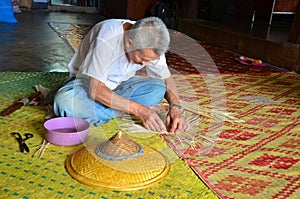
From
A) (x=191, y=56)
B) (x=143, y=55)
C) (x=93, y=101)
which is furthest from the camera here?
(x=191, y=56)

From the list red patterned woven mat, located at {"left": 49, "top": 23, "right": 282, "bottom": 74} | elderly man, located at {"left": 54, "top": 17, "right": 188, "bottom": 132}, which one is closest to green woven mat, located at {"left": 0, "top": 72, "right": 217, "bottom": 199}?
elderly man, located at {"left": 54, "top": 17, "right": 188, "bottom": 132}

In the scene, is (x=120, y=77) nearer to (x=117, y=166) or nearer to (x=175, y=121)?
(x=175, y=121)

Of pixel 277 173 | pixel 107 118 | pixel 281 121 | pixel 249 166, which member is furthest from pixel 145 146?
pixel 281 121

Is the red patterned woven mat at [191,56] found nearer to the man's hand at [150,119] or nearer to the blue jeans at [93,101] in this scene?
the blue jeans at [93,101]

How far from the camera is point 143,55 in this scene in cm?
146

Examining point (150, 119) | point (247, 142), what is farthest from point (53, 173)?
point (247, 142)

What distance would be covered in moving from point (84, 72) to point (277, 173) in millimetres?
988

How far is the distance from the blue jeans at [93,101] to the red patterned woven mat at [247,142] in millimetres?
312

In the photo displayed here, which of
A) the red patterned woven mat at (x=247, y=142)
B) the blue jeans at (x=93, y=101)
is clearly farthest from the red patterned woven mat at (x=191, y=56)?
the blue jeans at (x=93, y=101)

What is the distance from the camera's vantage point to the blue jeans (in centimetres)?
172

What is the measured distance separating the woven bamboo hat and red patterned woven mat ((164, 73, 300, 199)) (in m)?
0.20

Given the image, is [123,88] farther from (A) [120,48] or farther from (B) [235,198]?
(B) [235,198]

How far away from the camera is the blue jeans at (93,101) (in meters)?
1.72

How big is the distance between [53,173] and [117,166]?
0.86 feet
